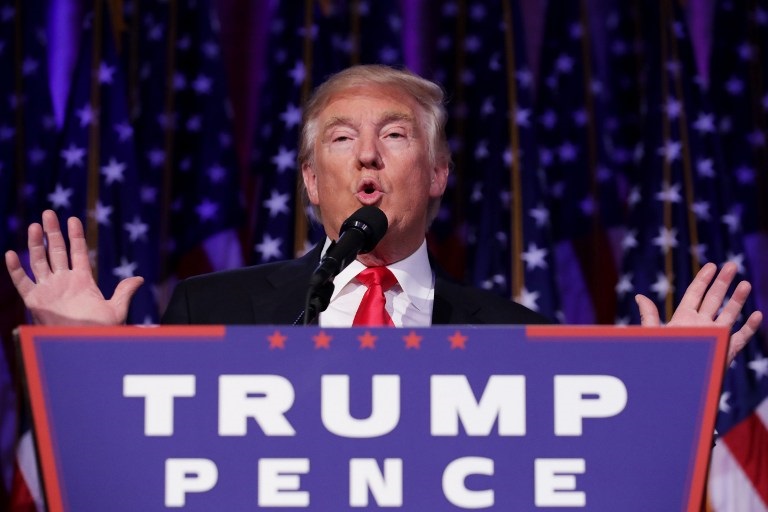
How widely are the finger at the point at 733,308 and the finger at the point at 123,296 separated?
0.83m

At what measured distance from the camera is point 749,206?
377 centimetres

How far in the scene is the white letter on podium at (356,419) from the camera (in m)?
1.01

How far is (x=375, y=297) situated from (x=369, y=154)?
0.32 m

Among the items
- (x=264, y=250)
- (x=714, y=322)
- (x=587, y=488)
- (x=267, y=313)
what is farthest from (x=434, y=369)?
(x=264, y=250)

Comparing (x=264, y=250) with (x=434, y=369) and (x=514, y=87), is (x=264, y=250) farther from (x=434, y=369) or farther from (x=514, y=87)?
(x=434, y=369)

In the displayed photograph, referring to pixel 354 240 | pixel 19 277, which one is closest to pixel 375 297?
pixel 354 240

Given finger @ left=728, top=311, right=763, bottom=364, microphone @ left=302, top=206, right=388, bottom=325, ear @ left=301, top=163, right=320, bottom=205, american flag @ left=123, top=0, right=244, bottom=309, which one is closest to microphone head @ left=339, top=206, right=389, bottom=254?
microphone @ left=302, top=206, right=388, bottom=325

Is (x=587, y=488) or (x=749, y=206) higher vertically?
(x=749, y=206)

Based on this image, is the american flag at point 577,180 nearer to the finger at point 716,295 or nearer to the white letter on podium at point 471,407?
the finger at point 716,295

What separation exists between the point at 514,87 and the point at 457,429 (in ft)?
9.55

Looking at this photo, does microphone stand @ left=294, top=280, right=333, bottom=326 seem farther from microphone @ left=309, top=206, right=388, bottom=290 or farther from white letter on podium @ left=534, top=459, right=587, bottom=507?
white letter on podium @ left=534, top=459, right=587, bottom=507

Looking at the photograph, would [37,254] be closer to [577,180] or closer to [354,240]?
[354,240]

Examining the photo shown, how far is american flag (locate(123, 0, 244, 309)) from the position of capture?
3742mm

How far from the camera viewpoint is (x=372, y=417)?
101 centimetres
